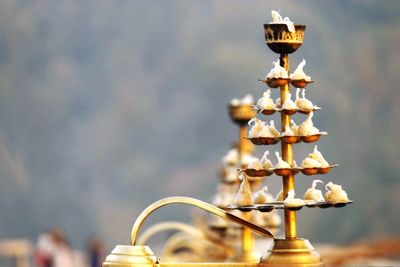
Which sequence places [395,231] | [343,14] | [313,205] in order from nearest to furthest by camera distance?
1. [313,205]
2. [395,231]
3. [343,14]

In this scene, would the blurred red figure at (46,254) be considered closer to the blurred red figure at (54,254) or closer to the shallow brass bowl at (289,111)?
the blurred red figure at (54,254)

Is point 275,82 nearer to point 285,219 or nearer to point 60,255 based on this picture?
point 285,219

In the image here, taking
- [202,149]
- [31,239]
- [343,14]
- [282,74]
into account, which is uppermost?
[343,14]

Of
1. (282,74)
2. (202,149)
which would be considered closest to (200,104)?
(202,149)

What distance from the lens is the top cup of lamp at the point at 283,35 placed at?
8945 millimetres

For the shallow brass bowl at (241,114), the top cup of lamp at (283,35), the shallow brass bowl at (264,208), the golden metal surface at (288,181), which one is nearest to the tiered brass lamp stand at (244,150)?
the shallow brass bowl at (241,114)

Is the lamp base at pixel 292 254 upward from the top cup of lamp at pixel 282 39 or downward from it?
downward

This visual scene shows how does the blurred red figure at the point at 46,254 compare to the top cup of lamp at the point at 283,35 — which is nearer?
the top cup of lamp at the point at 283,35

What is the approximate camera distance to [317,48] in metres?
41.4

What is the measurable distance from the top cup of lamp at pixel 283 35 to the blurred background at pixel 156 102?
3023 cm

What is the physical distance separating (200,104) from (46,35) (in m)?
3.98

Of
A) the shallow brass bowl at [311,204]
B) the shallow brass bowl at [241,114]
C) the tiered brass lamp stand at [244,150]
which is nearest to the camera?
the shallow brass bowl at [311,204]

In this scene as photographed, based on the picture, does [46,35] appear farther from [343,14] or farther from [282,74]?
[282,74]

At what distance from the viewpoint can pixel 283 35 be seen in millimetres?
8938
